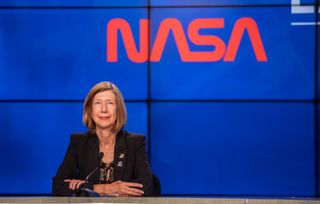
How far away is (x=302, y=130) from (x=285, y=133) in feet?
0.42

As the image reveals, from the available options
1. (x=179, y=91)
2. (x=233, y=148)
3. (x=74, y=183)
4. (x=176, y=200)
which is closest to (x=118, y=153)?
(x=74, y=183)

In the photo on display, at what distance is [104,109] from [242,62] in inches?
72.7

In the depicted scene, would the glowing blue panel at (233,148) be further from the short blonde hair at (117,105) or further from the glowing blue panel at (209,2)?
the short blonde hair at (117,105)

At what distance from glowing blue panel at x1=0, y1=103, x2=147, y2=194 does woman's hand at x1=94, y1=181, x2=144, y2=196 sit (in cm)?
180

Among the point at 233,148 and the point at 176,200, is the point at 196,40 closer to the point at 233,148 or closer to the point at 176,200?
the point at 233,148

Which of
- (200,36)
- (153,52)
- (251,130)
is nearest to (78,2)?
(153,52)

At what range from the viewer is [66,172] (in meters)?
2.55

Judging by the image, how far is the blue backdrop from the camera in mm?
4121

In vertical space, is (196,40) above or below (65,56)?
above

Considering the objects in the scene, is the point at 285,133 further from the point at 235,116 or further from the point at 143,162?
the point at 143,162

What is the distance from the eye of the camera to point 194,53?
4.16 meters

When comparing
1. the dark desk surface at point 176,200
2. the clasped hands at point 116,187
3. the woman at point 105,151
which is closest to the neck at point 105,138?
the woman at point 105,151

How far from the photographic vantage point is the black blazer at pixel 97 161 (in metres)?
2.52

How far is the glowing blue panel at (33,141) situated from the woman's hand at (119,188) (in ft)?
5.91
